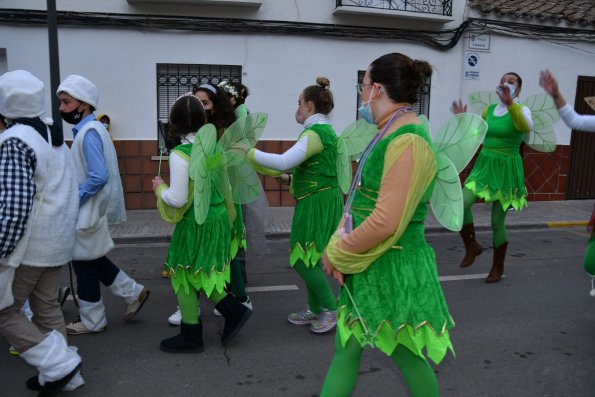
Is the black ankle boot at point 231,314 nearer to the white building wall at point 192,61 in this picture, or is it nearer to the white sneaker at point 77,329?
the white sneaker at point 77,329

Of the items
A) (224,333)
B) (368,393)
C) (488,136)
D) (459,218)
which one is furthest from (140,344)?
(488,136)

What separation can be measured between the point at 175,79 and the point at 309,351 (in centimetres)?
615

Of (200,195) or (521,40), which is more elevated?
(521,40)

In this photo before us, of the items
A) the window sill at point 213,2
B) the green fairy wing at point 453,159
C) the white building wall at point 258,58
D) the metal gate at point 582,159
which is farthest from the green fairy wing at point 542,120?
the metal gate at point 582,159

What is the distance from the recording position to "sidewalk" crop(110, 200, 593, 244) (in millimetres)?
7055

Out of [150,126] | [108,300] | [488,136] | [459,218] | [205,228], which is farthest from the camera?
[150,126]

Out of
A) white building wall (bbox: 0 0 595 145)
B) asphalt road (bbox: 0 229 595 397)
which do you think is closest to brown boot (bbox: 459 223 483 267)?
asphalt road (bbox: 0 229 595 397)

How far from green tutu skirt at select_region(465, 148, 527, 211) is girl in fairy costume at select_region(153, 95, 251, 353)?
2672mm

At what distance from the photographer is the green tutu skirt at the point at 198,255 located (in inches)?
129

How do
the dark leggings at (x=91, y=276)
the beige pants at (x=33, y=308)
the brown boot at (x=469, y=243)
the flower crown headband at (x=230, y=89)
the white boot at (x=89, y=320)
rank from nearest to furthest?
the beige pants at (x=33, y=308), the dark leggings at (x=91, y=276), the white boot at (x=89, y=320), the flower crown headband at (x=230, y=89), the brown boot at (x=469, y=243)

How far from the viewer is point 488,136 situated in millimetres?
5062

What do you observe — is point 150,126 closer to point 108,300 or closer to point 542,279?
point 108,300

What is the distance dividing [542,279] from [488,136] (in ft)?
5.20

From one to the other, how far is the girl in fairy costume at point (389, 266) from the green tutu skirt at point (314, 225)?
4.72 feet
